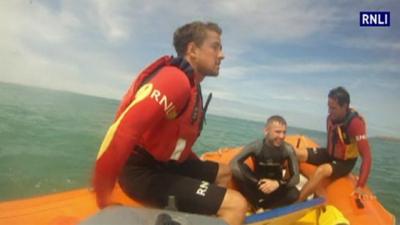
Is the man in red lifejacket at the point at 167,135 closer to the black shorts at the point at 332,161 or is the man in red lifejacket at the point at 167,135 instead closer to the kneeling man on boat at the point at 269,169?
the kneeling man on boat at the point at 269,169

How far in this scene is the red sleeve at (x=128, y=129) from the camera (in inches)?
32.7

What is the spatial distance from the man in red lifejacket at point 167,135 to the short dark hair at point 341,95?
1222 millimetres

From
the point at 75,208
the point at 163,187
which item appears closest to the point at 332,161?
the point at 163,187

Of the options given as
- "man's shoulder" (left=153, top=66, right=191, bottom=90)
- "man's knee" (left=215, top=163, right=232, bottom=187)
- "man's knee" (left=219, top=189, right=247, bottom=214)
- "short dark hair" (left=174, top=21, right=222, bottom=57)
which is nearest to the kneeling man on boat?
"man's knee" (left=215, top=163, right=232, bottom=187)

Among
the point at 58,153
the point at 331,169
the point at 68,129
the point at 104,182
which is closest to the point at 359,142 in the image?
the point at 331,169

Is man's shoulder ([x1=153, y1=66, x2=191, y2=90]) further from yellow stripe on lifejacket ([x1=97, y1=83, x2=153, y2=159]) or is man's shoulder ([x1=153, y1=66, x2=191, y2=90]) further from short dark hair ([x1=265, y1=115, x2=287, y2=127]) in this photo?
short dark hair ([x1=265, y1=115, x2=287, y2=127])

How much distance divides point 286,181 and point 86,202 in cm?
97

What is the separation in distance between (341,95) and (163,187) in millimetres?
1503


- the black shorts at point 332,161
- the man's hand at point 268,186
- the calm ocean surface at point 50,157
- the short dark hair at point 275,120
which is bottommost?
the calm ocean surface at point 50,157

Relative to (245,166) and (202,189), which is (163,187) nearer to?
(202,189)

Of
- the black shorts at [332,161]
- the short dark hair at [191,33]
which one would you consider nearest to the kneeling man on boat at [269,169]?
the black shorts at [332,161]

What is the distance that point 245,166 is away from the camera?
1704 mm

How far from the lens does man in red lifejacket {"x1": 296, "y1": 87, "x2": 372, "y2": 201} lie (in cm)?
202

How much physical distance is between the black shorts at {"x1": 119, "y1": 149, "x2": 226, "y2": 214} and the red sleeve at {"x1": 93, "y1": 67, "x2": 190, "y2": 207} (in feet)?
0.60
